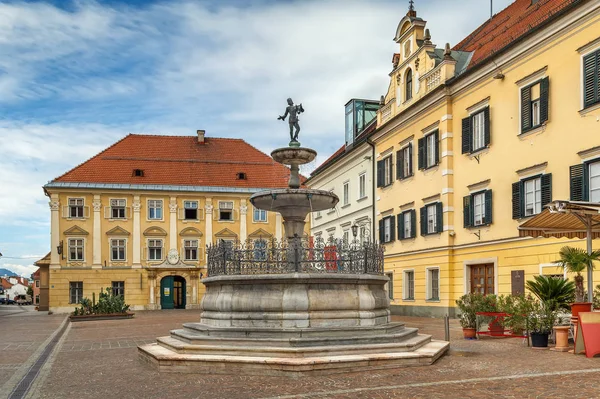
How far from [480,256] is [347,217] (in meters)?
16.3

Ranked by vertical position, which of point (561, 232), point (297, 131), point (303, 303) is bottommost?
point (303, 303)

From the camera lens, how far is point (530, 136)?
22.3m

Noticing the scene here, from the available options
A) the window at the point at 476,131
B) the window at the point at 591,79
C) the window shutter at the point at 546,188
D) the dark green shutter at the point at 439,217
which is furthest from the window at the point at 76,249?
the window at the point at 591,79

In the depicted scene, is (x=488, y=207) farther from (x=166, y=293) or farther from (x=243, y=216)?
(x=166, y=293)

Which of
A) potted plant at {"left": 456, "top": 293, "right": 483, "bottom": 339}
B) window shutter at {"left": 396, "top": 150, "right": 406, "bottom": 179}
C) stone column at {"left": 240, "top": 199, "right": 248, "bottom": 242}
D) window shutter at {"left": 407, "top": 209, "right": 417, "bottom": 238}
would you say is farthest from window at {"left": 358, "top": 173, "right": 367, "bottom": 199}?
potted plant at {"left": 456, "top": 293, "right": 483, "bottom": 339}

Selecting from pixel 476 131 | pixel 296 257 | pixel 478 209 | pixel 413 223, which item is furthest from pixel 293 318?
pixel 413 223

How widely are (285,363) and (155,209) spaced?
42.5 meters

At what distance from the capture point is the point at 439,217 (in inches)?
1117

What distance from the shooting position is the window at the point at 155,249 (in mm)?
51750

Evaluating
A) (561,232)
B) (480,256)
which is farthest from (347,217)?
(561,232)

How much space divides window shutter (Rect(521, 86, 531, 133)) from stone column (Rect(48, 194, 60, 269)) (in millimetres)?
37524

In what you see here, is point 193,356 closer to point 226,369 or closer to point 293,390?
point 226,369

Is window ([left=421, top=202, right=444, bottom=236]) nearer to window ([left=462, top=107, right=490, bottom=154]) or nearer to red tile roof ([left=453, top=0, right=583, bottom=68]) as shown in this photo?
window ([left=462, top=107, right=490, bottom=154])

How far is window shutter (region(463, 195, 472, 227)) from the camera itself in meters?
26.1
